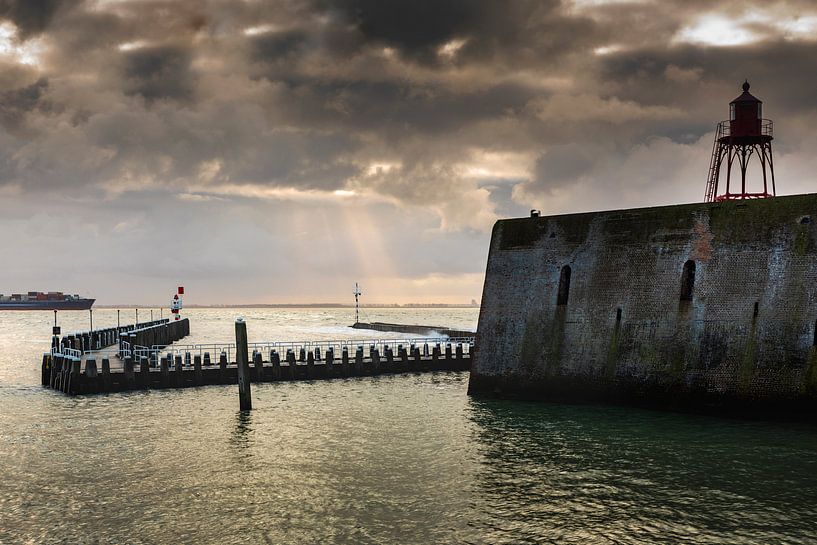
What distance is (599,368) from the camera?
2658 cm

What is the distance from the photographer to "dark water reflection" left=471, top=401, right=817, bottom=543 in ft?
46.8

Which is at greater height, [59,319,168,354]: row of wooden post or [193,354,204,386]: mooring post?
[59,319,168,354]: row of wooden post

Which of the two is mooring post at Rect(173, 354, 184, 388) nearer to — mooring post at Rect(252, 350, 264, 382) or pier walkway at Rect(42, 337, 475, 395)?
pier walkway at Rect(42, 337, 475, 395)

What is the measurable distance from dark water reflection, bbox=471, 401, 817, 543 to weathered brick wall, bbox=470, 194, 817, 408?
4.62 feet

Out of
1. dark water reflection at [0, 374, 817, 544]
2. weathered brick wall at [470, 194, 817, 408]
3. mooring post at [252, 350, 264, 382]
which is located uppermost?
weathered brick wall at [470, 194, 817, 408]

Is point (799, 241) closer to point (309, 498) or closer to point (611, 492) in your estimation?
point (611, 492)

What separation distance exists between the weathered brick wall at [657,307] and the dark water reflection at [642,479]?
1.41 metres

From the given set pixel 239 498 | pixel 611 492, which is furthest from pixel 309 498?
pixel 611 492

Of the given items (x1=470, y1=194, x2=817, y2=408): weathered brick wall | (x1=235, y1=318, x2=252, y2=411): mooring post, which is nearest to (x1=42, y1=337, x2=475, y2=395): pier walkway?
(x1=470, y1=194, x2=817, y2=408): weathered brick wall

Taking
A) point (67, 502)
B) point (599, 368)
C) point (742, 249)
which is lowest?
point (67, 502)

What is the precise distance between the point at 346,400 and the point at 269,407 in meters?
3.73

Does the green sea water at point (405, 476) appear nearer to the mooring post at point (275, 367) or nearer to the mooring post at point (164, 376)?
the mooring post at point (164, 376)

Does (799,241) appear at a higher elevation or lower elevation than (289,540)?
higher

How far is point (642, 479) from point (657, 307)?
30.4 feet
